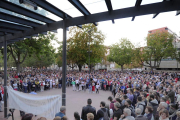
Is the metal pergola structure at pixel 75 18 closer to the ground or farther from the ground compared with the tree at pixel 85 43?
closer to the ground

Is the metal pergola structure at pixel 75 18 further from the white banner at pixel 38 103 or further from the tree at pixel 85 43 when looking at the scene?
the tree at pixel 85 43

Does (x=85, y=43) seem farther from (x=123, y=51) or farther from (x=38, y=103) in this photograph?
(x=38, y=103)

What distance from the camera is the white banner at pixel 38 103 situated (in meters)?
4.30

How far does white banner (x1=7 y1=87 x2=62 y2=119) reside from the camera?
4.30 metres

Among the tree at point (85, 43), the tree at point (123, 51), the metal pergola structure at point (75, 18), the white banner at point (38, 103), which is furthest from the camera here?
the tree at point (123, 51)

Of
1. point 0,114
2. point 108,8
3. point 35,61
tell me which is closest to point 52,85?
point 0,114

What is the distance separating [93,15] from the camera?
3828 millimetres

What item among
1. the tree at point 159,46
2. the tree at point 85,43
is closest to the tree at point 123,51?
the tree at point 159,46

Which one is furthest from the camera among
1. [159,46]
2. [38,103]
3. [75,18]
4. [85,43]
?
[159,46]

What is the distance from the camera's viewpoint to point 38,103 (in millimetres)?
4715

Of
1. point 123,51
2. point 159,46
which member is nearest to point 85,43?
point 123,51

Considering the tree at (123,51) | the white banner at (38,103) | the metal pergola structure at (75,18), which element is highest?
the tree at (123,51)

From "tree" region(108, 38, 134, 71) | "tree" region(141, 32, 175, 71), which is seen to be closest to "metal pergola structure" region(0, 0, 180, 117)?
"tree" region(141, 32, 175, 71)

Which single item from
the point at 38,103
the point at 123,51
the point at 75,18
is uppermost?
the point at 123,51
